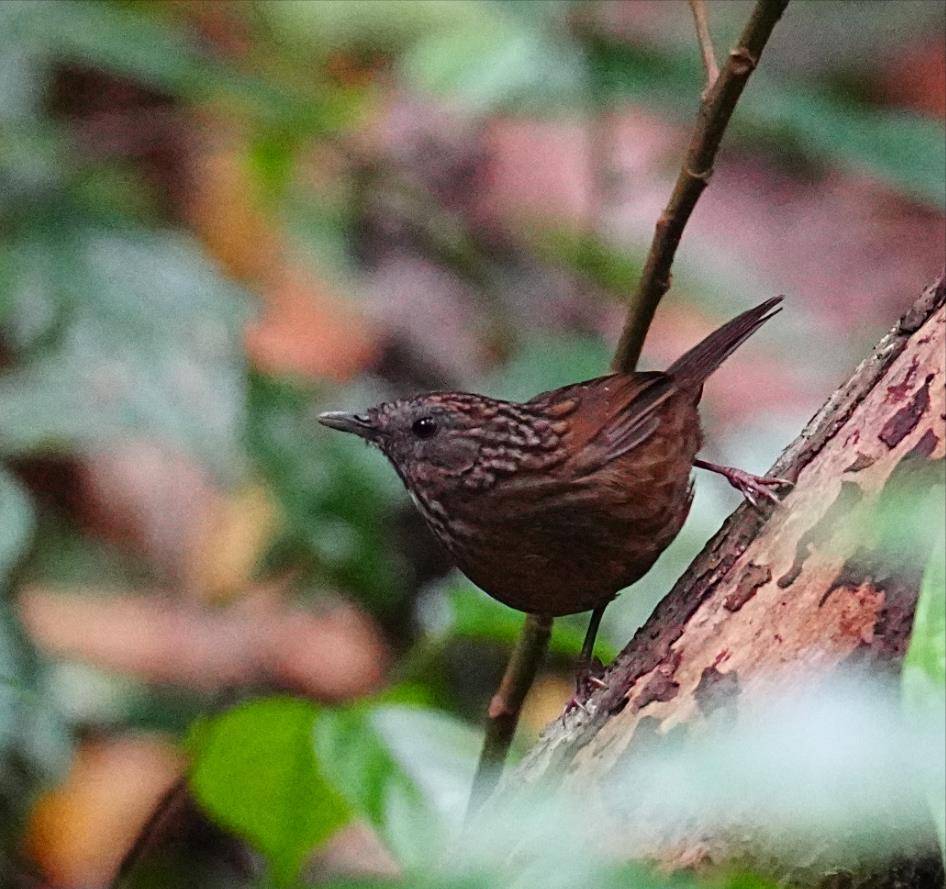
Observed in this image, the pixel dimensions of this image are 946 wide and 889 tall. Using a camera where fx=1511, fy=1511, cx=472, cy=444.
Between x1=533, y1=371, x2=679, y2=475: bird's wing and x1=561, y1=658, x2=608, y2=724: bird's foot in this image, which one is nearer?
x1=561, y1=658, x2=608, y2=724: bird's foot

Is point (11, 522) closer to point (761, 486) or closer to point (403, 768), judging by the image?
point (403, 768)

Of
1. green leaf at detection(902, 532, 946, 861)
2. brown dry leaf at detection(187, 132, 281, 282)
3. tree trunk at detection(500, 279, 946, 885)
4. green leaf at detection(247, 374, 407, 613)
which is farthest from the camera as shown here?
brown dry leaf at detection(187, 132, 281, 282)

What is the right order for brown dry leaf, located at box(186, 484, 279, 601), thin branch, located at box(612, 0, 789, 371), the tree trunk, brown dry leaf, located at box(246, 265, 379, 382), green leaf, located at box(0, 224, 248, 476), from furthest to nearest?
brown dry leaf, located at box(246, 265, 379, 382) < brown dry leaf, located at box(186, 484, 279, 601) < green leaf, located at box(0, 224, 248, 476) < thin branch, located at box(612, 0, 789, 371) < the tree trunk

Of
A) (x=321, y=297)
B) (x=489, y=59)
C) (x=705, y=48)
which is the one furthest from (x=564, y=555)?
(x=321, y=297)

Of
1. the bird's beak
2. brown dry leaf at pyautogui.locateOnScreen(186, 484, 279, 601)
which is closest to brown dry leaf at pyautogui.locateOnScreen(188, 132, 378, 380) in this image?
brown dry leaf at pyautogui.locateOnScreen(186, 484, 279, 601)

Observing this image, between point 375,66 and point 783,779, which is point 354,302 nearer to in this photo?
point 375,66

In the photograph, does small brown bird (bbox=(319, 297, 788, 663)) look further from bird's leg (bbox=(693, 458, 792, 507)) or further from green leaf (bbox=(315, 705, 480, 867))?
bird's leg (bbox=(693, 458, 792, 507))

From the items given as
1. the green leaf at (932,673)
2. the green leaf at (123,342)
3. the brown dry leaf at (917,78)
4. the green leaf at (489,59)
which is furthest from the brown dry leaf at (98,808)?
the brown dry leaf at (917,78)
